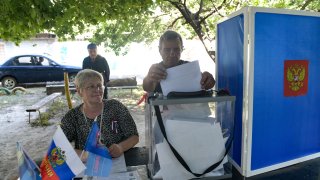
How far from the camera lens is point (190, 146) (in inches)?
45.6

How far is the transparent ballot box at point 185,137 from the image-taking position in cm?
114

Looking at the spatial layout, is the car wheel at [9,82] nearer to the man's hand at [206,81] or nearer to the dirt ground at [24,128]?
the dirt ground at [24,128]

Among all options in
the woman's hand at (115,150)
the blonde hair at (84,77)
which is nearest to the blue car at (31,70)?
the blonde hair at (84,77)

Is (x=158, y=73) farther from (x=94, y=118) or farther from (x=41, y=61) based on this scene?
(x=41, y=61)

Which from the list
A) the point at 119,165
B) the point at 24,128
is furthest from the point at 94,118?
the point at 24,128

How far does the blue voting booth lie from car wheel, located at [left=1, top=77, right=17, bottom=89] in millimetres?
12858

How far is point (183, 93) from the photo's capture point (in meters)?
1.17

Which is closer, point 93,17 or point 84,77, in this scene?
point 84,77

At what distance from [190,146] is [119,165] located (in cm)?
55

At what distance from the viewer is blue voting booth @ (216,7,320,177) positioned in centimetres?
131

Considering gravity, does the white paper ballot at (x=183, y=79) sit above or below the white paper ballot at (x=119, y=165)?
above

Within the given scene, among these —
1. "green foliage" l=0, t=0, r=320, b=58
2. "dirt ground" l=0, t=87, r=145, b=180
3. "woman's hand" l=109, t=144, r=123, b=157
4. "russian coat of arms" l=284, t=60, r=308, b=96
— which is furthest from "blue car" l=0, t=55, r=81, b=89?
"russian coat of arms" l=284, t=60, r=308, b=96

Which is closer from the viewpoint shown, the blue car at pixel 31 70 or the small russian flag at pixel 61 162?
the small russian flag at pixel 61 162

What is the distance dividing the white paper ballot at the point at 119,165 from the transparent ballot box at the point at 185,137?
0.92 ft
